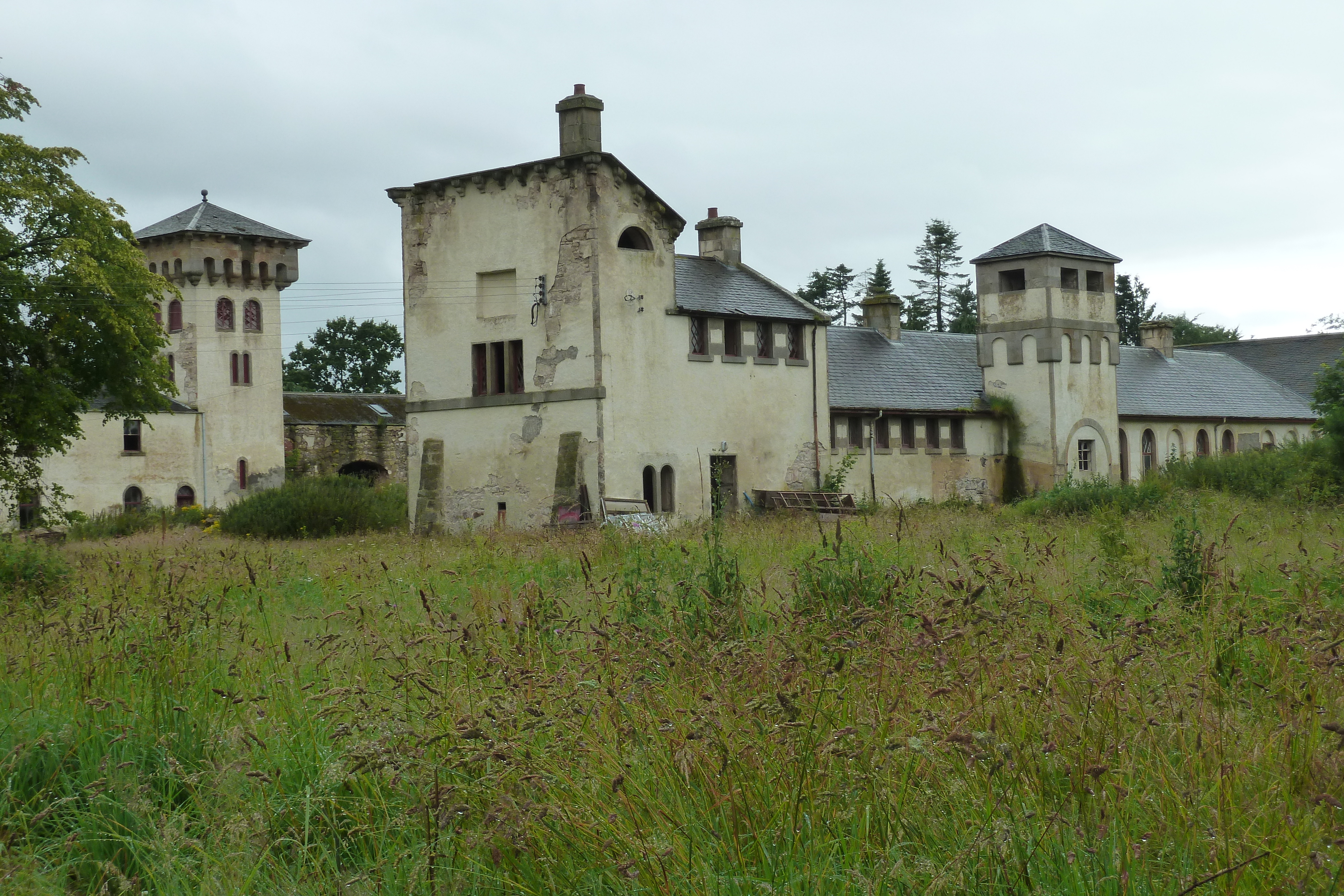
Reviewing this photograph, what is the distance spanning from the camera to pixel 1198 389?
46562 millimetres

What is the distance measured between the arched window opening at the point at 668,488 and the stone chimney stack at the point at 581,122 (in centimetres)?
754

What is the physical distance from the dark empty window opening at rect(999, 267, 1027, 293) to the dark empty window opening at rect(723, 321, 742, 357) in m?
12.7

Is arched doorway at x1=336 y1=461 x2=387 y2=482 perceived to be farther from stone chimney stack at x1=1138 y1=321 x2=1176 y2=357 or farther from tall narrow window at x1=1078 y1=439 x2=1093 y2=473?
stone chimney stack at x1=1138 y1=321 x2=1176 y2=357

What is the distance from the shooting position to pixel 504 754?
3707 mm

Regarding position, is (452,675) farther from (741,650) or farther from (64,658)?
(64,658)

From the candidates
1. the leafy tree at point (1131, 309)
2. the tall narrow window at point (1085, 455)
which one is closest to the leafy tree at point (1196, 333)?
the leafy tree at point (1131, 309)

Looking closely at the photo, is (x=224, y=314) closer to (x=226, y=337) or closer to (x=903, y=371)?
(x=226, y=337)

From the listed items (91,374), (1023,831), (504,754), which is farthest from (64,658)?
(91,374)

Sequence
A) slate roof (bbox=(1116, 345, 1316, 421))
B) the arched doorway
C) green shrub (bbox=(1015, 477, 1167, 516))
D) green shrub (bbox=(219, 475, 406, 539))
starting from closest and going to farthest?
green shrub (bbox=(1015, 477, 1167, 516)) < green shrub (bbox=(219, 475, 406, 539)) < slate roof (bbox=(1116, 345, 1316, 421)) < the arched doorway

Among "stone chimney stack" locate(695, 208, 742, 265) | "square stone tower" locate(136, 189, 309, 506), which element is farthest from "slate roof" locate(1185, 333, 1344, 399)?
"square stone tower" locate(136, 189, 309, 506)

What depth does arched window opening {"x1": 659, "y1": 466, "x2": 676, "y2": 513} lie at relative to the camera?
91.2ft

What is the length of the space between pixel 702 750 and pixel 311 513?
26.2 meters

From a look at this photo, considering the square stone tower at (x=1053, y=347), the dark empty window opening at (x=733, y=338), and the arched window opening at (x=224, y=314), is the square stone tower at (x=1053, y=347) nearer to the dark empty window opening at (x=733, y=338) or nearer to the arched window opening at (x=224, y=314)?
the dark empty window opening at (x=733, y=338)

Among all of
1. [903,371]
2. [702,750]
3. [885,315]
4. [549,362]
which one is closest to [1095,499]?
[549,362]
